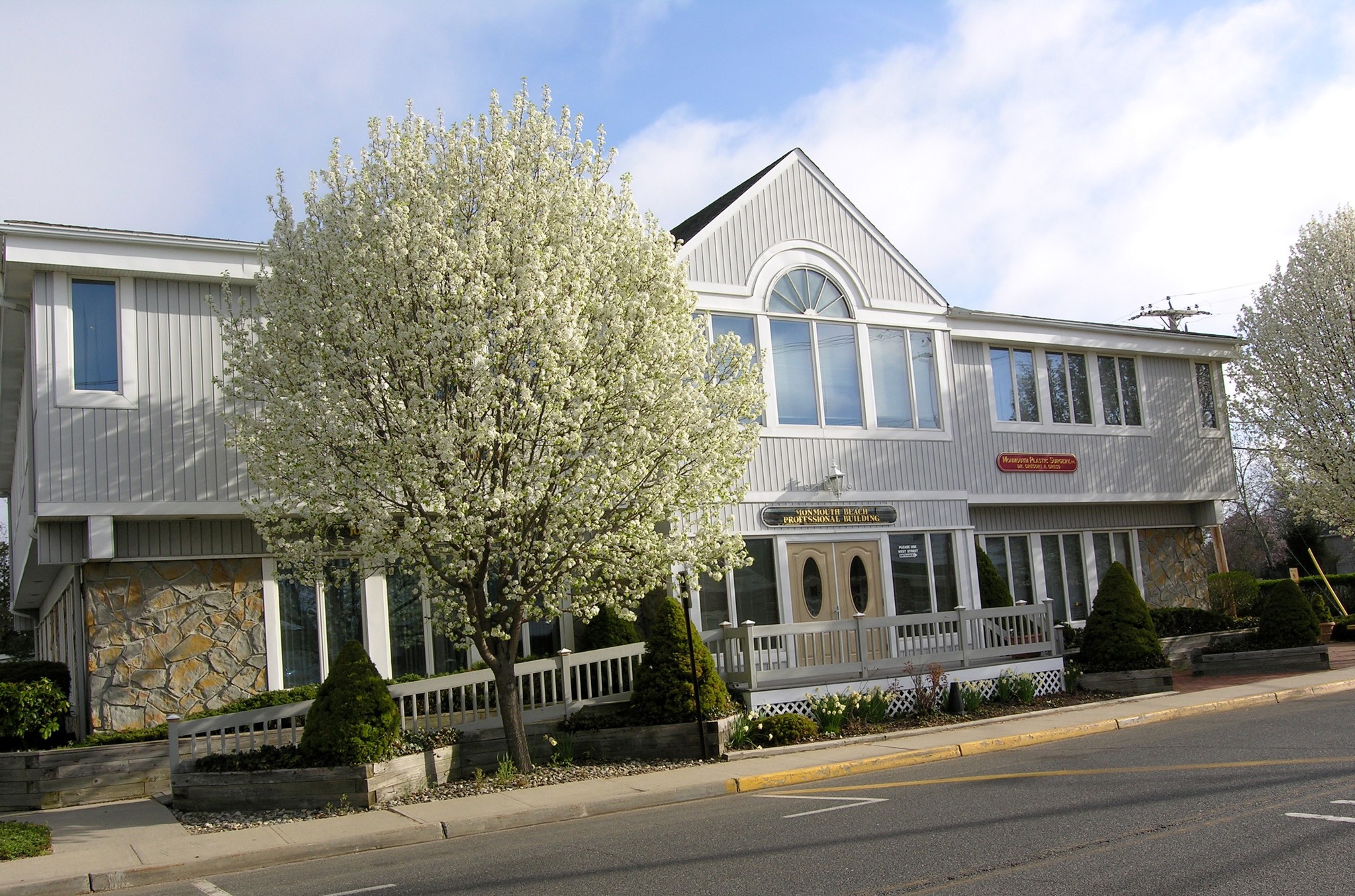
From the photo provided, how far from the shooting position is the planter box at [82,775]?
13047mm

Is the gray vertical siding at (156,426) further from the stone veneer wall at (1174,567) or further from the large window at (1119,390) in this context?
the stone veneer wall at (1174,567)

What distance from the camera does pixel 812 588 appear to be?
62.2ft

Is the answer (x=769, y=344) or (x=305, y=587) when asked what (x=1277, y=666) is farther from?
(x=305, y=587)

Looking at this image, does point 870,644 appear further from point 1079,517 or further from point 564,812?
point 1079,517

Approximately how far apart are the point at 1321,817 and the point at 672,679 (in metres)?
8.05

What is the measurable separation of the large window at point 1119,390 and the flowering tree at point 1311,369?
5.09 meters

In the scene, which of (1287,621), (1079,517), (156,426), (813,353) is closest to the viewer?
(156,426)

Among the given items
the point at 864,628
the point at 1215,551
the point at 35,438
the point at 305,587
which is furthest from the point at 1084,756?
the point at 1215,551

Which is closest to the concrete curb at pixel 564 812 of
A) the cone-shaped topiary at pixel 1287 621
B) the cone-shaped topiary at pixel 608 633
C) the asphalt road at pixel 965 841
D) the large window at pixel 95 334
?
the asphalt road at pixel 965 841

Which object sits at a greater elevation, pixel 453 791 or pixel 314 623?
pixel 314 623

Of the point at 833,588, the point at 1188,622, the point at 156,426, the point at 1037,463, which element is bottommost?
the point at 1188,622

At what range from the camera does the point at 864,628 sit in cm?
1684

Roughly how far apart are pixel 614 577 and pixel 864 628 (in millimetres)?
5379

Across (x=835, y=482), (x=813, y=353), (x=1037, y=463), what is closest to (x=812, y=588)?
(x=835, y=482)
